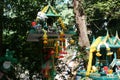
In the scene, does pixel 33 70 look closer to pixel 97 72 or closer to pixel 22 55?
pixel 22 55

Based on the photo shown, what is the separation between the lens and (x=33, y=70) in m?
9.33

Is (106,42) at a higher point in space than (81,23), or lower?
lower

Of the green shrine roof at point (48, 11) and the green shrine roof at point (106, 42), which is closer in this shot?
the green shrine roof at point (48, 11)

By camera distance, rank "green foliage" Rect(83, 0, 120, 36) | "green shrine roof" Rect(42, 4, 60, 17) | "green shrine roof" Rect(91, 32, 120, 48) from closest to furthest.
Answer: "green shrine roof" Rect(42, 4, 60, 17)
"green shrine roof" Rect(91, 32, 120, 48)
"green foliage" Rect(83, 0, 120, 36)

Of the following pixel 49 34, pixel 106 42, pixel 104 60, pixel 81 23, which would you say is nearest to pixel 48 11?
pixel 49 34

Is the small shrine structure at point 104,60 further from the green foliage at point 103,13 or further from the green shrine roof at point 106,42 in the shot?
the green foliage at point 103,13

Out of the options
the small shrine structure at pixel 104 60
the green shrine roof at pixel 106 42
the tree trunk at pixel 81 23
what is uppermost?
the tree trunk at pixel 81 23

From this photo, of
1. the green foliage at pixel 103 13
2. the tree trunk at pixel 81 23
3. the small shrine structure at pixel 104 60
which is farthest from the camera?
the green foliage at pixel 103 13

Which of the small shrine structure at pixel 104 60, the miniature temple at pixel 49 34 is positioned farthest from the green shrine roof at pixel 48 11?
the small shrine structure at pixel 104 60

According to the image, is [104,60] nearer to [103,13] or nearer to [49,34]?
[49,34]

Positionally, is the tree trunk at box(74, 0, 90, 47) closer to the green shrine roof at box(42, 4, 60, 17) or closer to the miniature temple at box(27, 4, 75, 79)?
the miniature temple at box(27, 4, 75, 79)

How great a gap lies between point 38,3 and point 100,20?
Result: 8254 mm

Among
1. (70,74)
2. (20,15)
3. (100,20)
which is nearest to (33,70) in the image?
(70,74)

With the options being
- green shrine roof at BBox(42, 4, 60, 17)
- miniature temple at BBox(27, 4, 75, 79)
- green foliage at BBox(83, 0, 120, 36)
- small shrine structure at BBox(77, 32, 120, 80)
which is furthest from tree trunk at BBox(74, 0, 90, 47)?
green foliage at BBox(83, 0, 120, 36)
